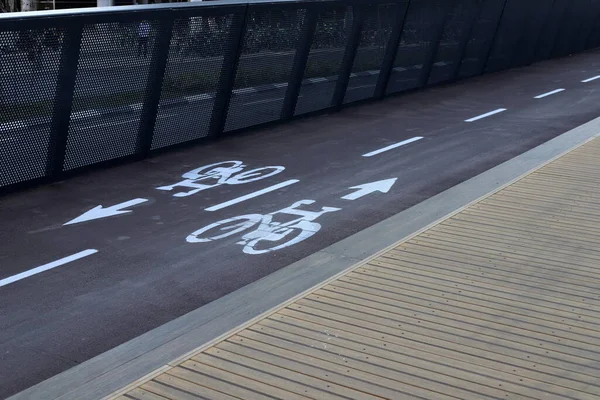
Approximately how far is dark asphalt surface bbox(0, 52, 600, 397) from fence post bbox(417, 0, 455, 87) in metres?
1.72

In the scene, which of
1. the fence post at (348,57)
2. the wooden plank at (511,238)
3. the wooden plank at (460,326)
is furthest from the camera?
the fence post at (348,57)

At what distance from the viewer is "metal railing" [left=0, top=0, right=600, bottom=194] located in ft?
34.7

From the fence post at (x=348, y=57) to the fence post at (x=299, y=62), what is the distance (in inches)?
52.6

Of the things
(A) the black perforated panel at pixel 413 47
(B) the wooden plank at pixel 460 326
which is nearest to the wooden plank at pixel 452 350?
(B) the wooden plank at pixel 460 326

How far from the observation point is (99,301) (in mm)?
7281

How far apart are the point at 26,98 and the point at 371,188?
4289mm

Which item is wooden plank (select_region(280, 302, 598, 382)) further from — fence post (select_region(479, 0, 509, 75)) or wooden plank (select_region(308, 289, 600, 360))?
fence post (select_region(479, 0, 509, 75))

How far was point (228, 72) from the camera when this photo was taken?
13.6m

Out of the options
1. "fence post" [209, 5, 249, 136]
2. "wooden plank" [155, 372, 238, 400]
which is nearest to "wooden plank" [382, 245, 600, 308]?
"wooden plank" [155, 372, 238, 400]

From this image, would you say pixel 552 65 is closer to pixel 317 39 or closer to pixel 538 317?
pixel 317 39

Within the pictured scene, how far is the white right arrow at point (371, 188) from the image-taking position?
10.7 m

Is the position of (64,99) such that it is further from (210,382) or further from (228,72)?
(210,382)

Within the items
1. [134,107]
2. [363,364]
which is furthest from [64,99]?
[363,364]

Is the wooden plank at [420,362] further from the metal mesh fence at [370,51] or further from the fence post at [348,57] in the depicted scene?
the metal mesh fence at [370,51]
